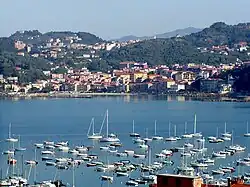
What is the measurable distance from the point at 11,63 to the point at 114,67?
1083cm

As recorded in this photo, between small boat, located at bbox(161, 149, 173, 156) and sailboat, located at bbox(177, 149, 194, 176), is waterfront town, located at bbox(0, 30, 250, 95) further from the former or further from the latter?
sailboat, located at bbox(177, 149, 194, 176)

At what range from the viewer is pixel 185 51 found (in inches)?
2933

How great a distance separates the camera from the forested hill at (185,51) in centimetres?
7175

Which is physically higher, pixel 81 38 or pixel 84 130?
pixel 81 38

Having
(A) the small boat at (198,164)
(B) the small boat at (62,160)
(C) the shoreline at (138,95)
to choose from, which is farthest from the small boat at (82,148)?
(C) the shoreline at (138,95)

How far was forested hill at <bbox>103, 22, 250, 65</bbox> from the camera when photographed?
235 feet

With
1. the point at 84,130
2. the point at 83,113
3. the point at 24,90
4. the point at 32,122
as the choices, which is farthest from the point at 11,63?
the point at 84,130

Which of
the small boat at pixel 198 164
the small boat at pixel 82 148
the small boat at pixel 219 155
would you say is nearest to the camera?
the small boat at pixel 198 164

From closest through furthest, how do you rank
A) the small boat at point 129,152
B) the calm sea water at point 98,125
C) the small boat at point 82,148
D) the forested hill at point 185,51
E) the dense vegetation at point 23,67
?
the calm sea water at point 98,125, the small boat at point 129,152, the small boat at point 82,148, the dense vegetation at point 23,67, the forested hill at point 185,51

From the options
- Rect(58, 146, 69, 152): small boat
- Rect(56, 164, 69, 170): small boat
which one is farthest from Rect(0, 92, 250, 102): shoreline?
Rect(56, 164, 69, 170): small boat

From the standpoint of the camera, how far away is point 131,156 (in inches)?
Answer: 756

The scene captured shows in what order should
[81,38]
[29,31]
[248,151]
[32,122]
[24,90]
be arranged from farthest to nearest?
[29,31] < [81,38] < [24,90] < [32,122] < [248,151]

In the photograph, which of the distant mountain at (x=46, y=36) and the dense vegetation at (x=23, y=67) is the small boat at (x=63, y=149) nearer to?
the dense vegetation at (x=23, y=67)

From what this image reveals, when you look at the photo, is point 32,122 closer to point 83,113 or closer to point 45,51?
point 83,113
